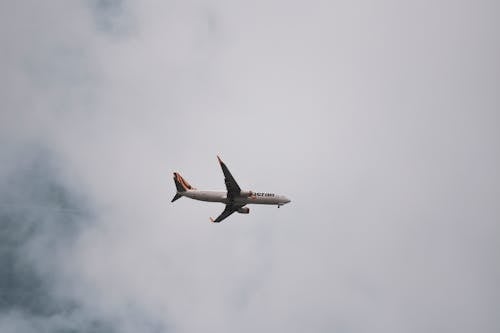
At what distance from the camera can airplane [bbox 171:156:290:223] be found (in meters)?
146

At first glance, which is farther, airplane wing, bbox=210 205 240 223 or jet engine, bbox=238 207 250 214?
jet engine, bbox=238 207 250 214

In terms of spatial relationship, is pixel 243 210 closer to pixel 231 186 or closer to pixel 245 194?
pixel 245 194

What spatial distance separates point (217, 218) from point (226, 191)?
10.5 meters

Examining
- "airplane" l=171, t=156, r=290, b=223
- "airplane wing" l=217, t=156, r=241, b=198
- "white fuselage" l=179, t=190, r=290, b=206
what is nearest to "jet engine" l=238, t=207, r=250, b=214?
"airplane" l=171, t=156, r=290, b=223

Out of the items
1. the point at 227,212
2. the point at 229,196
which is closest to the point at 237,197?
the point at 229,196

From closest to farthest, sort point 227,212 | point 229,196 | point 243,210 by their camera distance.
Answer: point 229,196
point 227,212
point 243,210

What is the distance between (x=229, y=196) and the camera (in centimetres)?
14925

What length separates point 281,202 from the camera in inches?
6063

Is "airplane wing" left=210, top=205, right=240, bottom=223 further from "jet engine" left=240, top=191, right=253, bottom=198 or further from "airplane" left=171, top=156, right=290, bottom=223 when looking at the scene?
"jet engine" left=240, top=191, right=253, bottom=198

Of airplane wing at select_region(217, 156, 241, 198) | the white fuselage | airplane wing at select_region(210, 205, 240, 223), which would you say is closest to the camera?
airplane wing at select_region(217, 156, 241, 198)

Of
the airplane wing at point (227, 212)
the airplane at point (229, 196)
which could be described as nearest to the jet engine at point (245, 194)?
the airplane at point (229, 196)

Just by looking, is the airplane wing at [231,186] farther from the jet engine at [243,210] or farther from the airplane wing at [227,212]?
the jet engine at [243,210]

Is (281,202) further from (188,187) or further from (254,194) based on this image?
(188,187)

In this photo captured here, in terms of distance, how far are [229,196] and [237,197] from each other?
Result: 1.90 m
